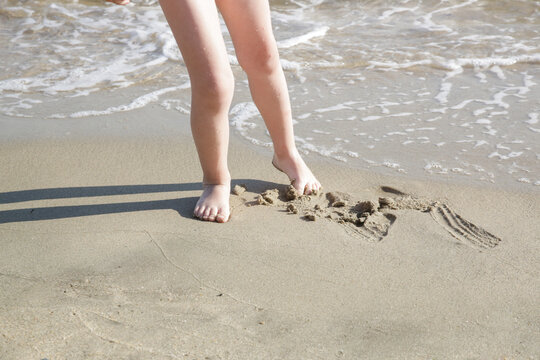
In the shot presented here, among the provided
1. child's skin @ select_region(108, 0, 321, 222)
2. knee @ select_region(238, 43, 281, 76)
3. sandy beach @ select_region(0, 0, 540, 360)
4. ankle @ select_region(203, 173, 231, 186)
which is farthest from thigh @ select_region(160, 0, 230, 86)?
sandy beach @ select_region(0, 0, 540, 360)

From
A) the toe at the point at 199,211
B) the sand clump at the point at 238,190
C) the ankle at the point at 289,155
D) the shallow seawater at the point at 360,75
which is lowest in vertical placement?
the shallow seawater at the point at 360,75

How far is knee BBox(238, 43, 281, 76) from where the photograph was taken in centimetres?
258

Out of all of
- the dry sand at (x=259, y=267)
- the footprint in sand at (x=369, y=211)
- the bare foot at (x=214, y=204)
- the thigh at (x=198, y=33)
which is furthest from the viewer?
the bare foot at (x=214, y=204)

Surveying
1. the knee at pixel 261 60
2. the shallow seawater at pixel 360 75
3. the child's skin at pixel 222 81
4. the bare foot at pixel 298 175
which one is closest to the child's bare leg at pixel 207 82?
the child's skin at pixel 222 81

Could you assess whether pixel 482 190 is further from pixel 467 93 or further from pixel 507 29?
pixel 507 29

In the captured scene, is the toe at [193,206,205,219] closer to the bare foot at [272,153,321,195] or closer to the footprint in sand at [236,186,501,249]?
the footprint in sand at [236,186,501,249]

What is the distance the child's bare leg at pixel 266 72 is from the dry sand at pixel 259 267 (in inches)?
4.4

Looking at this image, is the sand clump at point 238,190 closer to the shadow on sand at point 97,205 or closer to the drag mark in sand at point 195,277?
the shadow on sand at point 97,205

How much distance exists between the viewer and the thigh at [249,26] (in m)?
2.46

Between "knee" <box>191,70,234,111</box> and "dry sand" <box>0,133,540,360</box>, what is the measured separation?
0.49 m

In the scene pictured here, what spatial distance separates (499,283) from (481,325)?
0.29 m

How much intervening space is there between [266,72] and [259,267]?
91 cm

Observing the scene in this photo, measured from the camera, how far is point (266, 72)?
266 cm

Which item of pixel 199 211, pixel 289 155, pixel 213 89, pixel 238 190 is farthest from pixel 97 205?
pixel 289 155
